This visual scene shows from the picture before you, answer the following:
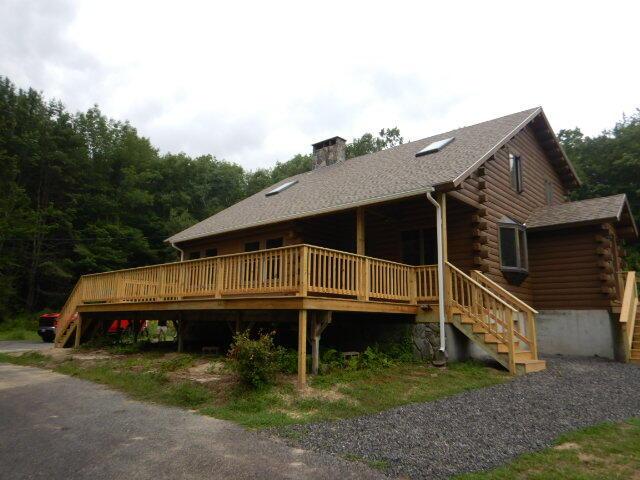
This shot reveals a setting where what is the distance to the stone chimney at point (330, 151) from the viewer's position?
864 inches

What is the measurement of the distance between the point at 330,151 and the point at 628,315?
1391 centimetres

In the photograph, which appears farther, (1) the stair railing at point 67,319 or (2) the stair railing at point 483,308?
(1) the stair railing at point 67,319

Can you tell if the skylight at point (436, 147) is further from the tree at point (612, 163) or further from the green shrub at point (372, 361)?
the tree at point (612, 163)

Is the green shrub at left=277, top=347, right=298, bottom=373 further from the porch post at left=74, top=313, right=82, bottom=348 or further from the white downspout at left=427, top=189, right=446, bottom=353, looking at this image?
the porch post at left=74, top=313, right=82, bottom=348

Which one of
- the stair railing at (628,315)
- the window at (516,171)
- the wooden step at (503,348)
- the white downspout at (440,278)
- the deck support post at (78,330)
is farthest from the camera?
the deck support post at (78,330)

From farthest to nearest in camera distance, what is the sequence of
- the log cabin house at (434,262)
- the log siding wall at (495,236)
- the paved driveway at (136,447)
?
the log siding wall at (495,236)
the log cabin house at (434,262)
the paved driveway at (136,447)

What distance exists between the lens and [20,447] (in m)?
5.64

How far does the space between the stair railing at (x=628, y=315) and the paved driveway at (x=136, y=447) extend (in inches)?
425

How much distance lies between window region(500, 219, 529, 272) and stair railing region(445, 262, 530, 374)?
2.96m

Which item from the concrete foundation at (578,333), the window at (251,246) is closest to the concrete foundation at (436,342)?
the concrete foundation at (578,333)

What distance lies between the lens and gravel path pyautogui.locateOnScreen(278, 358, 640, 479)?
518cm

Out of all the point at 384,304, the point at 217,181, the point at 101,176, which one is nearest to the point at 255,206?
the point at 384,304

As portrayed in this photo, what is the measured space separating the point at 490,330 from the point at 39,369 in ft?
38.5

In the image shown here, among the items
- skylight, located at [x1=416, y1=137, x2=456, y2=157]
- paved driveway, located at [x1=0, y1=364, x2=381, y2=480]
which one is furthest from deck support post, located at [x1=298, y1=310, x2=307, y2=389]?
skylight, located at [x1=416, y1=137, x2=456, y2=157]
